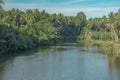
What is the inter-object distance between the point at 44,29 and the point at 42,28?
103cm

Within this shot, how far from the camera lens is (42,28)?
100m

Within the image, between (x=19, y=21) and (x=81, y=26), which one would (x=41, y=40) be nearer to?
(x=19, y=21)

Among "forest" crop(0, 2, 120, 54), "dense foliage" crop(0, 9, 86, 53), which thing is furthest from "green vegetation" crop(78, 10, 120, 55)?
"dense foliage" crop(0, 9, 86, 53)

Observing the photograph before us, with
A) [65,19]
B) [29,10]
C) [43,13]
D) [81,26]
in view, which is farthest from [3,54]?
[81,26]

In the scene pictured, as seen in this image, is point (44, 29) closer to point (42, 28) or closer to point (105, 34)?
point (42, 28)

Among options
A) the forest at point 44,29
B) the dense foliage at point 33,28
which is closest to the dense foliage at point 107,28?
the forest at point 44,29

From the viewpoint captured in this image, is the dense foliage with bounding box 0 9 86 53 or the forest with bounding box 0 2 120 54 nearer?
the dense foliage with bounding box 0 9 86 53

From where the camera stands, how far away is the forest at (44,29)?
204ft

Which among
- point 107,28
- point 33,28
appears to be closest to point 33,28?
point 33,28

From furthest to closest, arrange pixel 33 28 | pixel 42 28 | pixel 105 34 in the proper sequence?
pixel 105 34, pixel 42 28, pixel 33 28

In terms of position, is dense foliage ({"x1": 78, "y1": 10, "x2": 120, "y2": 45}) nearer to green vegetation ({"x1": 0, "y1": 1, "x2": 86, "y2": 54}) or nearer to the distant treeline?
the distant treeline

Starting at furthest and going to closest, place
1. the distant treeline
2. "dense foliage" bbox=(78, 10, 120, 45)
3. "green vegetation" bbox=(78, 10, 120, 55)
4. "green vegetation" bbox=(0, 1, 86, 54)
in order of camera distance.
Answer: "dense foliage" bbox=(78, 10, 120, 45)
"green vegetation" bbox=(78, 10, 120, 55)
the distant treeline
"green vegetation" bbox=(0, 1, 86, 54)

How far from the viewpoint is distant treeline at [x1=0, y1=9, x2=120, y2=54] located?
203ft

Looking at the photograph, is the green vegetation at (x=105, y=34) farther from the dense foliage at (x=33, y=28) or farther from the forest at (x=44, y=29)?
the dense foliage at (x=33, y=28)
